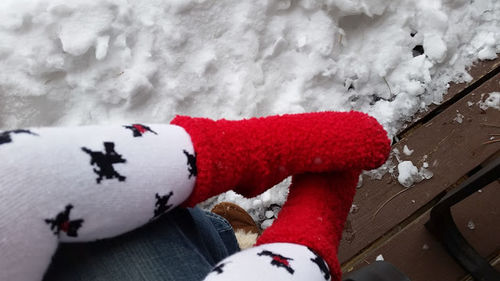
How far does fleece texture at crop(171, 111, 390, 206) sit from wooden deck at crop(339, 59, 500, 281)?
0.22 m

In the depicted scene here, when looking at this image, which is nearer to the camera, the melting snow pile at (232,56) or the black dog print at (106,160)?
the black dog print at (106,160)

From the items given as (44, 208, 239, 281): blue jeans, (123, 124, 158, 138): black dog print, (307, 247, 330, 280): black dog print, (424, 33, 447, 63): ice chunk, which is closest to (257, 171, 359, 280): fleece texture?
(307, 247, 330, 280): black dog print

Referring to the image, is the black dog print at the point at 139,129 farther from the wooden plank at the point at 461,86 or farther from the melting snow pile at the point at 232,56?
the wooden plank at the point at 461,86

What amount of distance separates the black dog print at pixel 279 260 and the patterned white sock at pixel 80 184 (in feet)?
0.43

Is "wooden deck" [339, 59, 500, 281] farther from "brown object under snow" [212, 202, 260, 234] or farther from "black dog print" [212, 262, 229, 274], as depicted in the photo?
"black dog print" [212, 262, 229, 274]

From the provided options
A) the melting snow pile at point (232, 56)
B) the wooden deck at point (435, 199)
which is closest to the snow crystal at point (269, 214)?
the melting snow pile at point (232, 56)

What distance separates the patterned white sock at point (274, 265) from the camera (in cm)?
61

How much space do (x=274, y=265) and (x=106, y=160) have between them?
0.24 meters

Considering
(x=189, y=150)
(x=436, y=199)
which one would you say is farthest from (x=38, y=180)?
(x=436, y=199)

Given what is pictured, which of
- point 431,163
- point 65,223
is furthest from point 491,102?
point 65,223

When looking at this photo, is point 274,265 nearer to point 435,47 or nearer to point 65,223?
point 65,223

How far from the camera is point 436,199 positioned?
953 millimetres

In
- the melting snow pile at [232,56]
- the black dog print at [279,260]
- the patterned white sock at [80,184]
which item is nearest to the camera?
the patterned white sock at [80,184]

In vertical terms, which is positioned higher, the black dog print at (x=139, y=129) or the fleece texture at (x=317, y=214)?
the black dog print at (x=139, y=129)
